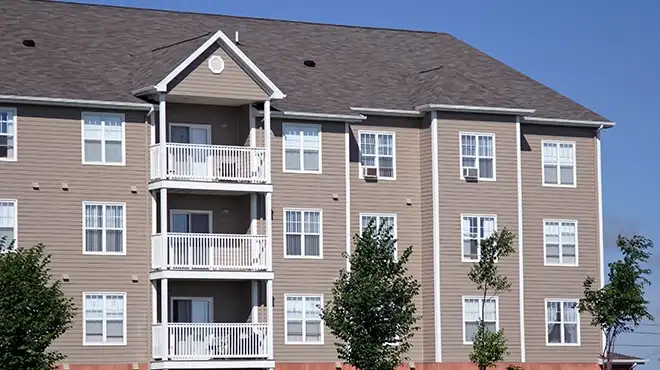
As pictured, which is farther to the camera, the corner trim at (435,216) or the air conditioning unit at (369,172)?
the air conditioning unit at (369,172)

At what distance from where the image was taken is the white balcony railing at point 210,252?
58719 millimetres

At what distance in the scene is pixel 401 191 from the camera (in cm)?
6419

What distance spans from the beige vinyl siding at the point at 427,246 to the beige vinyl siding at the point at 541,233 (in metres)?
4.12

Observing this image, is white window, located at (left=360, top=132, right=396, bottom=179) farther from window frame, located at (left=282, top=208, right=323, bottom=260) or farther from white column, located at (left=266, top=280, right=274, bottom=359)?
white column, located at (left=266, top=280, right=274, bottom=359)

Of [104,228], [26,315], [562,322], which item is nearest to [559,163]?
[562,322]

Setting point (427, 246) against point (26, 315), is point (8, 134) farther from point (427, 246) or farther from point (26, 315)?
point (427, 246)

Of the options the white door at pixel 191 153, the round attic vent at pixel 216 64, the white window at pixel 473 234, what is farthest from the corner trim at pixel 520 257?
the round attic vent at pixel 216 64

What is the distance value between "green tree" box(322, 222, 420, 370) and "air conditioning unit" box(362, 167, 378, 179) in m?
5.24

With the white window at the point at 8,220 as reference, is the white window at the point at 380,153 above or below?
above

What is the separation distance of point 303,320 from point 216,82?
892 cm

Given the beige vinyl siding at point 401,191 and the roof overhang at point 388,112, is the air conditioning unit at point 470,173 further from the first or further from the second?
the roof overhang at point 388,112

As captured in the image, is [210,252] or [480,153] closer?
[210,252]

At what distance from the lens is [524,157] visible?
2613 inches

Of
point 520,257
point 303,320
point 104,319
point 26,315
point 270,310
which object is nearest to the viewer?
point 26,315
